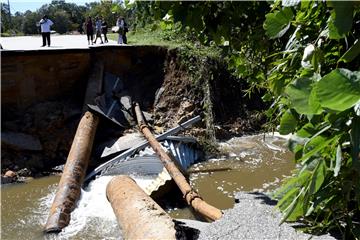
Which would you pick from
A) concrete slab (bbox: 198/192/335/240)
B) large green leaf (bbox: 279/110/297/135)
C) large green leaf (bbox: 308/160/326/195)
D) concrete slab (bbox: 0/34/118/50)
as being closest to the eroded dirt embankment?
concrete slab (bbox: 0/34/118/50)

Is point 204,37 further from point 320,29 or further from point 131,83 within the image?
point 131,83

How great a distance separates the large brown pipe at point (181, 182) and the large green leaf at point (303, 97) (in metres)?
4.32

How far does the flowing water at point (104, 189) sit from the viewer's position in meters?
7.12

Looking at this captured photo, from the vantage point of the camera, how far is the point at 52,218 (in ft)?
23.2

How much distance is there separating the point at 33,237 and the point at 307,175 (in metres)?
6.64

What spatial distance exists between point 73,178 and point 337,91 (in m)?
7.97

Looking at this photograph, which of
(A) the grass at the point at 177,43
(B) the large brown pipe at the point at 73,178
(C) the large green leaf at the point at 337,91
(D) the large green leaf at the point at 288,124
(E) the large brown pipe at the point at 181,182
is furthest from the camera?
(A) the grass at the point at 177,43

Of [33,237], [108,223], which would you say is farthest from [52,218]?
[108,223]

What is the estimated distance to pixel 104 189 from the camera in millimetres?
8758

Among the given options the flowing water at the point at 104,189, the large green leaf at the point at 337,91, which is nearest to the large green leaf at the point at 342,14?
the large green leaf at the point at 337,91

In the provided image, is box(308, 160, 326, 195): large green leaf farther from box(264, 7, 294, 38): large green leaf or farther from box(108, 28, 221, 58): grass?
box(108, 28, 221, 58): grass

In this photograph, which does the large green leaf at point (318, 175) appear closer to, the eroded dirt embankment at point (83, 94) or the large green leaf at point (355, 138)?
the large green leaf at point (355, 138)

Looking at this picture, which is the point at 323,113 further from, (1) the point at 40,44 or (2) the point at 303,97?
(1) the point at 40,44

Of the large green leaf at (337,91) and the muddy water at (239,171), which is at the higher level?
the large green leaf at (337,91)
